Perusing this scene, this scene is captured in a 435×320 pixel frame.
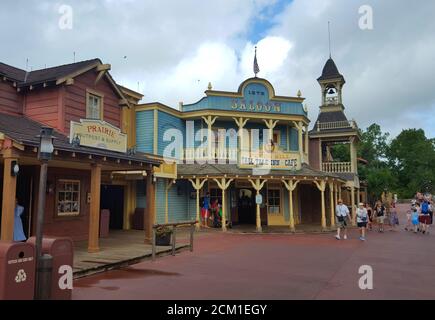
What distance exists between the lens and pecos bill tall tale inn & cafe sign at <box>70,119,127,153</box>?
10.0m

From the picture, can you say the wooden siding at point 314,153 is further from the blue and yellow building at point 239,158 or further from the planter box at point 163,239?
the planter box at point 163,239

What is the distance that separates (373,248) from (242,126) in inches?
377

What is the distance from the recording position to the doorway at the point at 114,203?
17.9 m

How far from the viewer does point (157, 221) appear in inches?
707

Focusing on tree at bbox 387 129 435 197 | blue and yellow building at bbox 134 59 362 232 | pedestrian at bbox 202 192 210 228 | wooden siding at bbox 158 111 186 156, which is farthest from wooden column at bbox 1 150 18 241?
tree at bbox 387 129 435 197

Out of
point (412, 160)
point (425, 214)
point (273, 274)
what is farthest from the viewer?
point (412, 160)

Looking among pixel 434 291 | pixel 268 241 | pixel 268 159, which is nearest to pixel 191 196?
pixel 268 159

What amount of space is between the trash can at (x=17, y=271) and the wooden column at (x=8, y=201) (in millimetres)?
2872

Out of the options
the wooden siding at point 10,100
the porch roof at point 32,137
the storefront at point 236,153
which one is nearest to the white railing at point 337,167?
the storefront at point 236,153

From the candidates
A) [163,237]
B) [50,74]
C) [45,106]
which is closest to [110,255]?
[163,237]

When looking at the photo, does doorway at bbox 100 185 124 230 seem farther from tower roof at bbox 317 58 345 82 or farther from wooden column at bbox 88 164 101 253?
tower roof at bbox 317 58 345 82

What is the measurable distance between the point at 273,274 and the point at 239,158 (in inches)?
431

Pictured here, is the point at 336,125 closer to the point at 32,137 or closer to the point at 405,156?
the point at 32,137

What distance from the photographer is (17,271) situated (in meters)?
5.20
